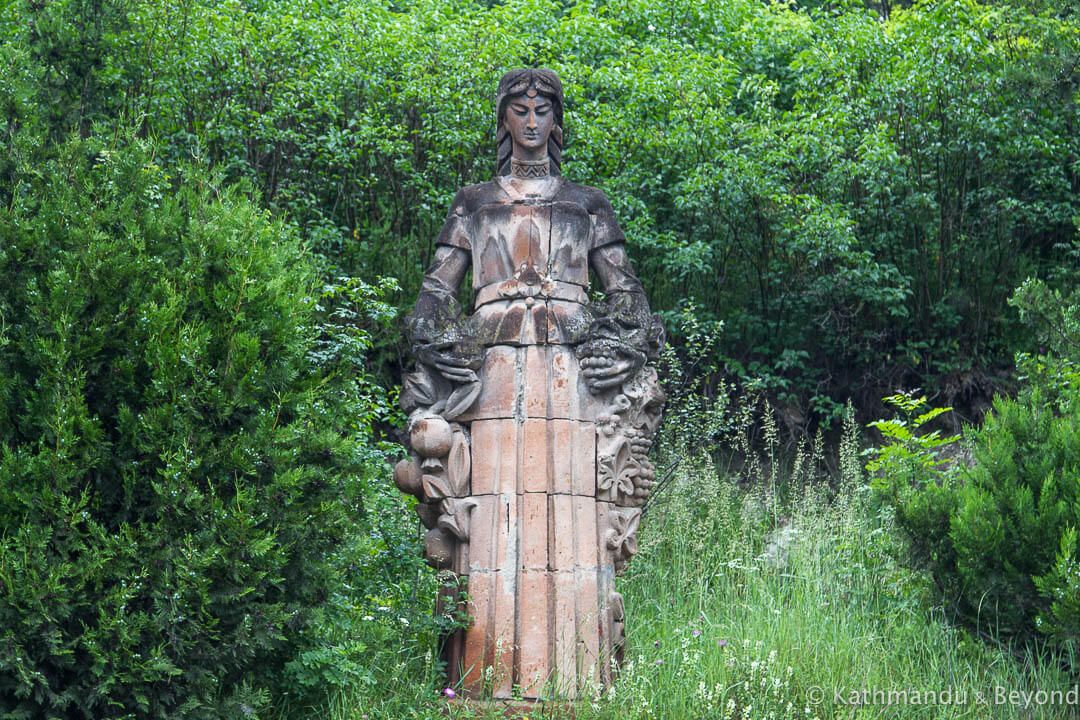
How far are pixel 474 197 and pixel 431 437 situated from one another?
1554mm

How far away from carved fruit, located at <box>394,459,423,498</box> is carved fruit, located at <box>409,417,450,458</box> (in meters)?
0.11

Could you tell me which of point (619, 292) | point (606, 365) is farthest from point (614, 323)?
point (619, 292)

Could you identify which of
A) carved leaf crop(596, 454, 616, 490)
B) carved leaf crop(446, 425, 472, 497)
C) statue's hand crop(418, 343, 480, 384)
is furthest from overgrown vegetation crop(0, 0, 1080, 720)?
carved leaf crop(596, 454, 616, 490)

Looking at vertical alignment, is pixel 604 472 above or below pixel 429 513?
above

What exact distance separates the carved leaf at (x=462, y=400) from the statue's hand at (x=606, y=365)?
62 cm

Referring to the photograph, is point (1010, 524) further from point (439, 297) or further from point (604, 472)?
point (439, 297)

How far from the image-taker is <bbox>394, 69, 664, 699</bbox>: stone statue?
611cm

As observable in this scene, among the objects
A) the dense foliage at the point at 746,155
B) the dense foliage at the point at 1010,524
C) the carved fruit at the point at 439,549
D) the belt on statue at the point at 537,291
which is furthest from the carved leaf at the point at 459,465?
the dense foliage at the point at 746,155

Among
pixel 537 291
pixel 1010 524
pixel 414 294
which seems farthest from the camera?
pixel 414 294

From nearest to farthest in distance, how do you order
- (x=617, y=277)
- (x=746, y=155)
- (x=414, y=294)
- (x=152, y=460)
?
(x=152, y=460) < (x=617, y=277) < (x=414, y=294) < (x=746, y=155)

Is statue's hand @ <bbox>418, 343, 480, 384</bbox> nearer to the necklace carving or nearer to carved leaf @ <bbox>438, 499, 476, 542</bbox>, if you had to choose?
carved leaf @ <bbox>438, 499, 476, 542</bbox>

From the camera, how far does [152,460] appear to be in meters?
4.91

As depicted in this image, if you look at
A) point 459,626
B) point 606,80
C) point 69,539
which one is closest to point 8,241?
point 69,539

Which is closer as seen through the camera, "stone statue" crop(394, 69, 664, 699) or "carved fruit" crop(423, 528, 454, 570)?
"stone statue" crop(394, 69, 664, 699)
